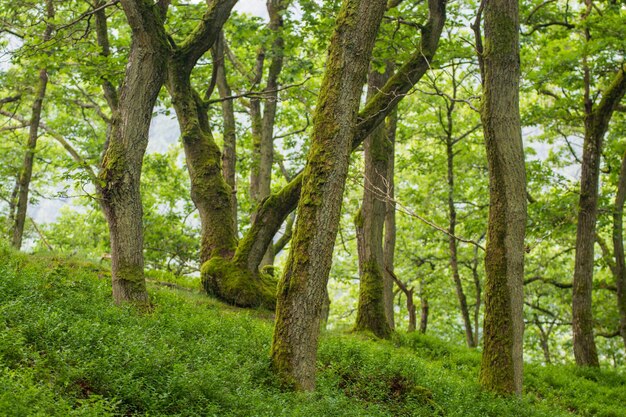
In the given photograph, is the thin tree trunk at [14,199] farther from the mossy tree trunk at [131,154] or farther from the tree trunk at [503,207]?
the tree trunk at [503,207]

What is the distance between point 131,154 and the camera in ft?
32.0

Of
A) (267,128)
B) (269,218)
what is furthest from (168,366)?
(267,128)

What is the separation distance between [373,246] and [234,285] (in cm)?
327

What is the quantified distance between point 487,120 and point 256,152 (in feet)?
35.8

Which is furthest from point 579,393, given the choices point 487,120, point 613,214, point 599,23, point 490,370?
point 599,23

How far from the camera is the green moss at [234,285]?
1320 centimetres

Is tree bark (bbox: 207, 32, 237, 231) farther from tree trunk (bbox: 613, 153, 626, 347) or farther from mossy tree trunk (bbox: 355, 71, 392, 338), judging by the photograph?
tree trunk (bbox: 613, 153, 626, 347)

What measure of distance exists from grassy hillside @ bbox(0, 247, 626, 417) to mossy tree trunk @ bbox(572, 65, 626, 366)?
9.78ft

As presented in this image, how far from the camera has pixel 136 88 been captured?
991 cm

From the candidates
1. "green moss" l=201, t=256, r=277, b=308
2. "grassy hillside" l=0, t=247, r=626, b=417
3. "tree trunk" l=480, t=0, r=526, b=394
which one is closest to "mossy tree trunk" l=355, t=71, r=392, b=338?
"grassy hillside" l=0, t=247, r=626, b=417

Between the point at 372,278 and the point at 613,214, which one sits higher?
the point at 613,214

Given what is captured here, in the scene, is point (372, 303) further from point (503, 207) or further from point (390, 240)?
point (390, 240)

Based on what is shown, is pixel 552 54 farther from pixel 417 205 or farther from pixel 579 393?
pixel 417 205

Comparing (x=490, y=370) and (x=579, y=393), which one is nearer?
(x=490, y=370)
